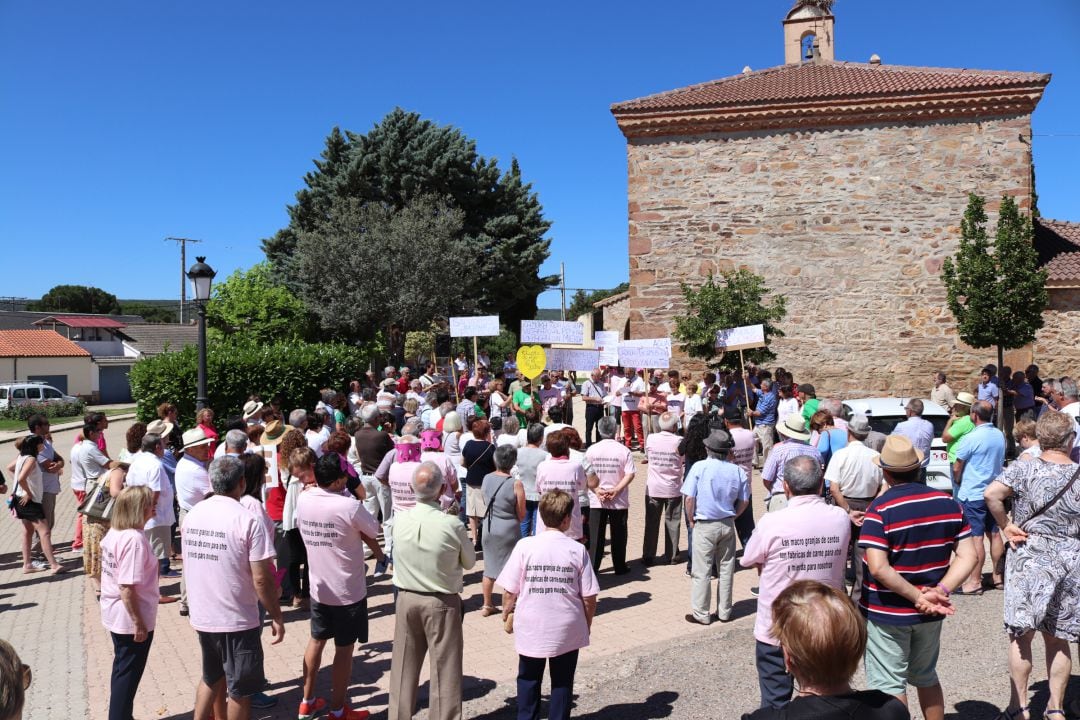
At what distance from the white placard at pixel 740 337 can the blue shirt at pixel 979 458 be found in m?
7.43

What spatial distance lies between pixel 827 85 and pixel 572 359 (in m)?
10.7

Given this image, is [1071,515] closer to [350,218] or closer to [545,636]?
[545,636]

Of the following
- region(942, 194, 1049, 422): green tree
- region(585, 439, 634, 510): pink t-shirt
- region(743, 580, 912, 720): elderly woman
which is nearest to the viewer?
region(743, 580, 912, 720): elderly woman

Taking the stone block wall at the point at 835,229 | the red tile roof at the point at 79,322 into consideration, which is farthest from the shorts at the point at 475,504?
the red tile roof at the point at 79,322

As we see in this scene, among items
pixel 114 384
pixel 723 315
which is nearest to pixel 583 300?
pixel 114 384

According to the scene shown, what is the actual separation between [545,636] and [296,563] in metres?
3.90

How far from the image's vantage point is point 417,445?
729cm

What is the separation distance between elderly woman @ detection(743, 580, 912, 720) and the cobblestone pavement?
2698 millimetres

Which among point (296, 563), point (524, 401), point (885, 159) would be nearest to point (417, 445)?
point (296, 563)

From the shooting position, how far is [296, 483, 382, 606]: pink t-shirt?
15.8 ft

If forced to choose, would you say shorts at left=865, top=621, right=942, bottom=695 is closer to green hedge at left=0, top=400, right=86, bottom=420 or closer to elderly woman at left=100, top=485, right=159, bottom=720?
elderly woman at left=100, top=485, right=159, bottom=720

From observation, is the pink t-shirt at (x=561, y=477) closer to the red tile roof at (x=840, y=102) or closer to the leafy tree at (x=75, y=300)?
the red tile roof at (x=840, y=102)

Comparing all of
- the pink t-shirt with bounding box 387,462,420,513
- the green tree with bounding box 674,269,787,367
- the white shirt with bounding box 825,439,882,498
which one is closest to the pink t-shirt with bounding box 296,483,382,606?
the pink t-shirt with bounding box 387,462,420,513

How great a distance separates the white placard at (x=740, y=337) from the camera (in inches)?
573
